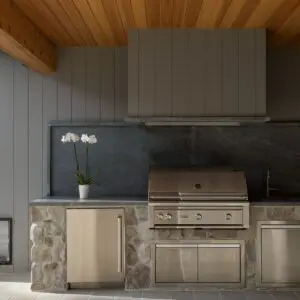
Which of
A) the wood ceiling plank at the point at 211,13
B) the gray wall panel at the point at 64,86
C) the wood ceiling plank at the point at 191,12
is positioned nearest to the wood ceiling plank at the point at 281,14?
the wood ceiling plank at the point at 211,13

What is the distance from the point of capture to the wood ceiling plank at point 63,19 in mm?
3432

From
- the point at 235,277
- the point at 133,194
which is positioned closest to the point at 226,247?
the point at 235,277

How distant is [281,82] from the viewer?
16.0 ft

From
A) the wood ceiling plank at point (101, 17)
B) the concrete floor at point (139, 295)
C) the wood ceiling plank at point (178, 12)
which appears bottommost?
the concrete floor at point (139, 295)

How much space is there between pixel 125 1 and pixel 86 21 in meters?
0.62

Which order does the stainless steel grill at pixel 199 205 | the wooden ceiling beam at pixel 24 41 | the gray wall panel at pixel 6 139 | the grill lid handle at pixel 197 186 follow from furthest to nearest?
the gray wall panel at pixel 6 139 → the grill lid handle at pixel 197 186 → the stainless steel grill at pixel 199 205 → the wooden ceiling beam at pixel 24 41

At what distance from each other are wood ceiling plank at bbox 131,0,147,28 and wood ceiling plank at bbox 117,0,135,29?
3 cm

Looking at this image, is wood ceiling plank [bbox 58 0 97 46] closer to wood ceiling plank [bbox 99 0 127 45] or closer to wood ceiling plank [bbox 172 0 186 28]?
wood ceiling plank [bbox 99 0 127 45]

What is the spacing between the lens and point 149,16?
389 centimetres

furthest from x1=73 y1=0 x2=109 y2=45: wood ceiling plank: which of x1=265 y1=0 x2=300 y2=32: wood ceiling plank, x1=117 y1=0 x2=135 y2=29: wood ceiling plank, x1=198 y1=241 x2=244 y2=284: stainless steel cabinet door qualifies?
x1=198 y1=241 x2=244 y2=284: stainless steel cabinet door

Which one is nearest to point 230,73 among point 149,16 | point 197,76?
point 197,76

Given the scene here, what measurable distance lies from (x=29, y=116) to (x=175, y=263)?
2.10 m

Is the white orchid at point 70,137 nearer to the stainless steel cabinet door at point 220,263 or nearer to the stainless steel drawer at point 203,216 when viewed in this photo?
the stainless steel drawer at point 203,216

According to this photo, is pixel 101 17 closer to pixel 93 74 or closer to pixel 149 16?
pixel 149 16
